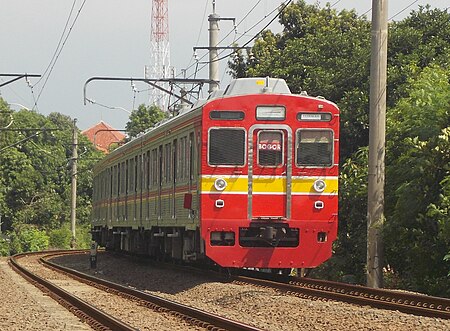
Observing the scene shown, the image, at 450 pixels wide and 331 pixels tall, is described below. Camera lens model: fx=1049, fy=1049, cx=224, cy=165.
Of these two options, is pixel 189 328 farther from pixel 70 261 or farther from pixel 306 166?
pixel 70 261

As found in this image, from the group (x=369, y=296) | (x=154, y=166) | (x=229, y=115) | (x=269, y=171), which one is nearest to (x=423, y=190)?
(x=269, y=171)

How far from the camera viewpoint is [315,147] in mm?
18734

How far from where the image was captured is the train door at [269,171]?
60.2 ft

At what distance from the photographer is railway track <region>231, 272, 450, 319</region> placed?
44.3ft

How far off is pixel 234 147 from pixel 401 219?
10.6ft

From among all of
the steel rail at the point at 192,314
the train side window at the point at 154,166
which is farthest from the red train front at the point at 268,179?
the train side window at the point at 154,166

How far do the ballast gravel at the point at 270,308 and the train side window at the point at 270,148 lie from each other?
7.31 ft

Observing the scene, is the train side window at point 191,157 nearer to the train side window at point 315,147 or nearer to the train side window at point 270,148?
the train side window at point 270,148

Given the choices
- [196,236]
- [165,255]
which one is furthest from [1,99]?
[196,236]

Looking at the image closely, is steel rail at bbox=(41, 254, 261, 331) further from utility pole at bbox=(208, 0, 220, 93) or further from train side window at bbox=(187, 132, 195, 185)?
utility pole at bbox=(208, 0, 220, 93)

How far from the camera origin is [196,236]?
1941cm

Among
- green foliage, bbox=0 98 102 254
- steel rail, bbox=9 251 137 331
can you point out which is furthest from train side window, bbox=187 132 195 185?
green foliage, bbox=0 98 102 254

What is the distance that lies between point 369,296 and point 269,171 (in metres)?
3.25

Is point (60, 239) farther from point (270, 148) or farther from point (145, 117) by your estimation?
point (270, 148)
